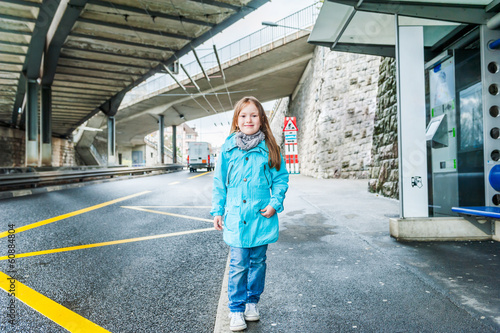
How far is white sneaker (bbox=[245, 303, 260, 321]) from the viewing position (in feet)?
7.12

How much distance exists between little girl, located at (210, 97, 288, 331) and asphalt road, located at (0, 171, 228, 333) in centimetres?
33

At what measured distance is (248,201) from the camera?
7.04ft

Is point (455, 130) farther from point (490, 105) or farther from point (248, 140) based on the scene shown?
point (248, 140)

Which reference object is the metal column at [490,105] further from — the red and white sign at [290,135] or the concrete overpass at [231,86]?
the concrete overpass at [231,86]

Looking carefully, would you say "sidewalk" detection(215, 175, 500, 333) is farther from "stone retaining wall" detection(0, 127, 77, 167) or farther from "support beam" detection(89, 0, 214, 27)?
"stone retaining wall" detection(0, 127, 77, 167)

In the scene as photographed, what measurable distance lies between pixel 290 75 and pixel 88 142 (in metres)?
31.2

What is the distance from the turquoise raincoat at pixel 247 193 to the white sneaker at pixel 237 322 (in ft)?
1.49

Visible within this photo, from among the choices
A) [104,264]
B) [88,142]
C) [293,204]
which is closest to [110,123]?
[88,142]

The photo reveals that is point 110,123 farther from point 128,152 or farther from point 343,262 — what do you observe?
point 128,152

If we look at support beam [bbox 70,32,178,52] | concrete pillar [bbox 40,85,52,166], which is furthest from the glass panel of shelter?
concrete pillar [bbox 40,85,52,166]

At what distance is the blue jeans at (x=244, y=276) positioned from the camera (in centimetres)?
213

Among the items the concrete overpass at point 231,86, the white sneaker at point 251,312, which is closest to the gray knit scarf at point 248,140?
the white sneaker at point 251,312

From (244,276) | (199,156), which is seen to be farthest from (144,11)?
(199,156)

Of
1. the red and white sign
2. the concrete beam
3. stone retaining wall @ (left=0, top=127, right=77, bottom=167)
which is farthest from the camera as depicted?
stone retaining wall @ (left=0, top=127, right=77, bottom=167)
